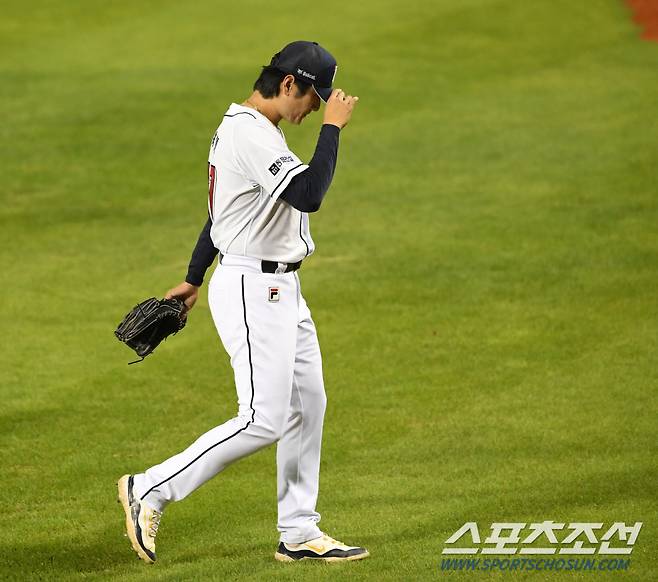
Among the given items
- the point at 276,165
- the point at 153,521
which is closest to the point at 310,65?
the point at 276,165

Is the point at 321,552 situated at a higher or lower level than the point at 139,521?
lower

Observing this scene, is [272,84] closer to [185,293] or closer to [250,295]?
[250,295]

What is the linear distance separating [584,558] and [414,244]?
637 cm

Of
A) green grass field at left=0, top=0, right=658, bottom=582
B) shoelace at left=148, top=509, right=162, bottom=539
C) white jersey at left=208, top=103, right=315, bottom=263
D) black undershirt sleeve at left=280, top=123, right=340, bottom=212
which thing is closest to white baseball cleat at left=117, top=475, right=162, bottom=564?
shoelace at left=148, top=509, right=162, bottom=539

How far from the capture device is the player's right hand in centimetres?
513

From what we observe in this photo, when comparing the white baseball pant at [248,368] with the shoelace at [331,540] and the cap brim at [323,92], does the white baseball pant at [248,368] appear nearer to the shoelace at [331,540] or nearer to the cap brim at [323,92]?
the shoelace at [331,540]

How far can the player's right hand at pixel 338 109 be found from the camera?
5.13m

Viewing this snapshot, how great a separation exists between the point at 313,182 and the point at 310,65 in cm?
54

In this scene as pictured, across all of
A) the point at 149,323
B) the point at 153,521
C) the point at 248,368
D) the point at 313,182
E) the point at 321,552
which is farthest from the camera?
the point at 149,323

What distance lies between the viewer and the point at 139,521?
520 cm

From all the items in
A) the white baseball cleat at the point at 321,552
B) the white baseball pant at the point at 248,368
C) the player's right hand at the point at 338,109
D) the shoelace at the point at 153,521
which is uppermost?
the player's right hand at the point at 338,109

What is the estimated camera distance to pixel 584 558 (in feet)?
17.2

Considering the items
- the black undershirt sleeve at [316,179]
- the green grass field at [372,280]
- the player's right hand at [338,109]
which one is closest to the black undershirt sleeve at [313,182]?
the black undershirt sleeve at [316,179]

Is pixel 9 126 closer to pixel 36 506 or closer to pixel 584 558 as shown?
pixel 36 506
